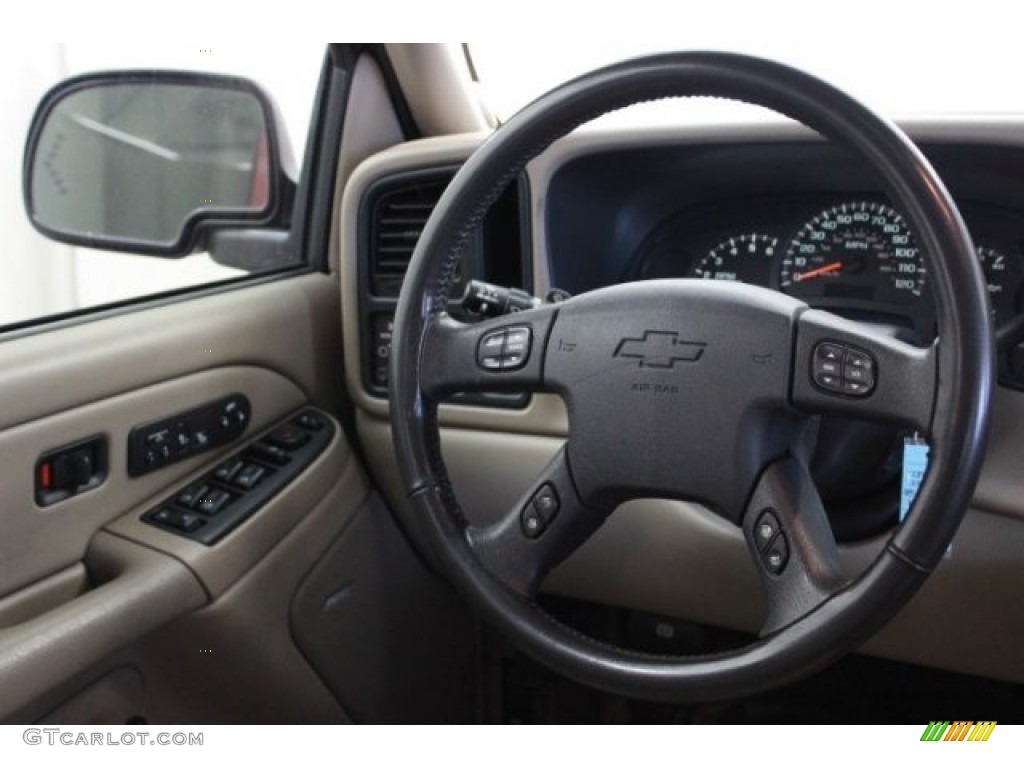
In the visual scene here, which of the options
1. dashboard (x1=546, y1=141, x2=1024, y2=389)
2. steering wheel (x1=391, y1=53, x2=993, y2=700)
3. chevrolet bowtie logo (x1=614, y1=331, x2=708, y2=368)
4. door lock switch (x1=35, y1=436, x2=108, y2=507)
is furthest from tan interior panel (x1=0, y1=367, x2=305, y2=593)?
chevrolet bowtie logo (x1=614, y1=331, x2=708, y2=368)

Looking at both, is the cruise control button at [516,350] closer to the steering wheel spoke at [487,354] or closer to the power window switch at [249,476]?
the steering wheel spoke at [487,354]

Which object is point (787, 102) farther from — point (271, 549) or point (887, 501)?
point (271, 549)

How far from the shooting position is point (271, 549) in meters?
1.31

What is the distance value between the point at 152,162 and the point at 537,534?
105cm

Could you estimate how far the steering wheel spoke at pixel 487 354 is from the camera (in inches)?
40.2

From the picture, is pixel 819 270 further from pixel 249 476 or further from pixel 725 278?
pixel 249 476

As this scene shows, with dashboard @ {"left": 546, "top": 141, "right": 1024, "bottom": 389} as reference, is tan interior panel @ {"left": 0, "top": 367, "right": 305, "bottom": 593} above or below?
below

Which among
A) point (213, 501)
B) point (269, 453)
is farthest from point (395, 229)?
point (213, 501)

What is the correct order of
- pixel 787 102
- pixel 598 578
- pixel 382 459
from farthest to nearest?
pixel 382 459 < pixel 598 578 < pixel 787 102

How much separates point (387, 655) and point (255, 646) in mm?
284

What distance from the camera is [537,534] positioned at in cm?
101

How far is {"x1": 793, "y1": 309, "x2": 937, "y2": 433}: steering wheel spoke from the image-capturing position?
83cm

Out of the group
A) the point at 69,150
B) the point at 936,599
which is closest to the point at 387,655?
the point at 936,599

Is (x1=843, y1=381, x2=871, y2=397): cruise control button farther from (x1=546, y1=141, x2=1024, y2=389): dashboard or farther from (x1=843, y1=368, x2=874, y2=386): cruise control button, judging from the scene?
(x1=546, y1=141, x2=1024, y2=389): dashboard
